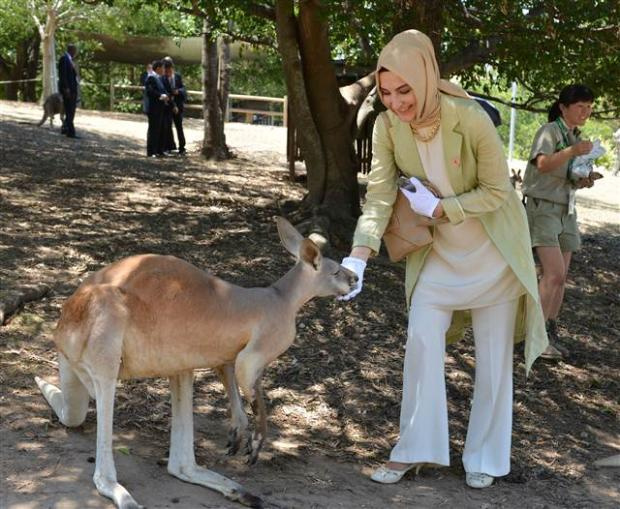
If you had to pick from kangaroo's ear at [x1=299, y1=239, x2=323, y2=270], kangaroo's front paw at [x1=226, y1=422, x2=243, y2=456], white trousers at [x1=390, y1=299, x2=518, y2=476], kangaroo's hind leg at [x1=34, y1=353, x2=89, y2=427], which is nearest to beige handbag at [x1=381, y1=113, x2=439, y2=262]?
white trousers at [x1=390, y1=299, x2=518, y2=476]

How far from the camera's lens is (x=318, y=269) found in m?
4.20

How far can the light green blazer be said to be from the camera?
4172 mm

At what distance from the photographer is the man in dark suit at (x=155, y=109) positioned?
14.4 metres

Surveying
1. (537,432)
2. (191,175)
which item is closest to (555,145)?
(537,432)

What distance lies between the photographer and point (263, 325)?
4004 mm

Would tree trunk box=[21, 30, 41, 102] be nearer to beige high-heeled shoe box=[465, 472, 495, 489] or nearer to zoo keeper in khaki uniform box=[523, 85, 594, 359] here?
zoo keeper in khaki uniform box=[523, 85, 594, 359]

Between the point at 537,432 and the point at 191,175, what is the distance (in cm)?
715

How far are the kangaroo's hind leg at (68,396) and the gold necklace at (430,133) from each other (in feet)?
5.73

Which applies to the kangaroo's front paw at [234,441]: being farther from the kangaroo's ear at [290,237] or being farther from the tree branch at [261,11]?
the tree branch at [261,11]

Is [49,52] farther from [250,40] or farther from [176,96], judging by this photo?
[250,40]

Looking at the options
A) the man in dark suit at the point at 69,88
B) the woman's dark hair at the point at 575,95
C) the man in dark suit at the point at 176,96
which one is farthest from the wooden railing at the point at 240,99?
the woman's dark hair at the point at 575,95

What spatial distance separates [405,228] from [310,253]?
480mm

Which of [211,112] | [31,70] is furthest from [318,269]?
[31,70]

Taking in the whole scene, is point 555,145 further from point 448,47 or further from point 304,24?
point 448,47
